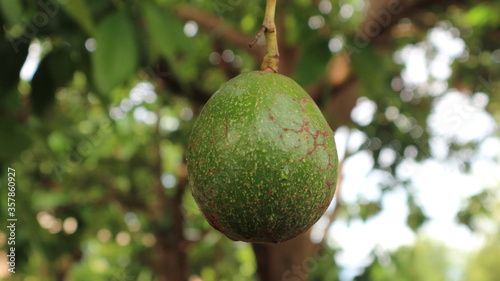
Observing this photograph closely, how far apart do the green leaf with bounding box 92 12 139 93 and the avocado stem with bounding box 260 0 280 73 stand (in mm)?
599

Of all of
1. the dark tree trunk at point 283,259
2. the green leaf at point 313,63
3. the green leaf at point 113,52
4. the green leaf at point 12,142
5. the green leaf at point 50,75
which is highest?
the green leaf at point 113,52

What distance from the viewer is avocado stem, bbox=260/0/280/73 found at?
89 centimetres

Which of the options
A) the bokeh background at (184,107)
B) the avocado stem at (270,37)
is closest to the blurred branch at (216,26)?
the bokeh background at (184,107)

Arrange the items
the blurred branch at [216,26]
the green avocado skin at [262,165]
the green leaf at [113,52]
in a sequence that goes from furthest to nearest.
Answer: the blurred branch at [216,26] < the green leaf at [113,52] < the green avocado skin at [262,165]

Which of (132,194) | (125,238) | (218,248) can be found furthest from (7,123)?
(125,238)

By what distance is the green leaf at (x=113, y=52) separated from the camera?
4.83ft

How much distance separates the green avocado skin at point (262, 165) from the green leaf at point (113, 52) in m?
0.60

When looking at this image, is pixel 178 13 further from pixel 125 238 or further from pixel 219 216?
pixel 125 238

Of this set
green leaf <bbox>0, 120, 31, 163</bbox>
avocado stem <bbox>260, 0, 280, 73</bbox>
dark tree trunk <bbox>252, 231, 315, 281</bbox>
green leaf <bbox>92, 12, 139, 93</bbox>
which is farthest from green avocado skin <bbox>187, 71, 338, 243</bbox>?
dark tree trunk <bbox>252, 231, 315, 281</bbox>

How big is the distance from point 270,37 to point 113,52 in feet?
2.34

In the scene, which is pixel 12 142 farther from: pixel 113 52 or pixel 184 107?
pixel 184 107

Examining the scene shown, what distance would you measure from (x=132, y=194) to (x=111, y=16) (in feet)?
14.0

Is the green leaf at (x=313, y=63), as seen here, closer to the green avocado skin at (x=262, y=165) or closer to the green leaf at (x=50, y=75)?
the green avocado skin at (x=262, y=165)

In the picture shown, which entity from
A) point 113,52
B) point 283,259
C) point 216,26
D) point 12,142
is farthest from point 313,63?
point 283,259
